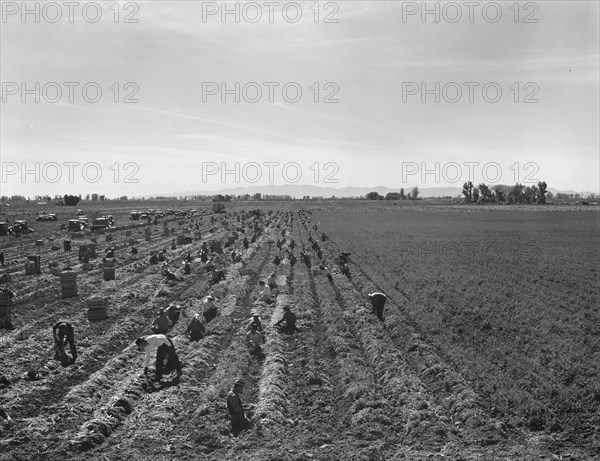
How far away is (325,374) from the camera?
15656mm

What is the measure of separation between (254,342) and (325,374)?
3202mm

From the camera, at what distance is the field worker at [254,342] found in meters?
17.1

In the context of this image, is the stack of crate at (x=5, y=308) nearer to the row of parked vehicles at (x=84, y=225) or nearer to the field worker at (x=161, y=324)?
the field worker at (x=161, y=324)

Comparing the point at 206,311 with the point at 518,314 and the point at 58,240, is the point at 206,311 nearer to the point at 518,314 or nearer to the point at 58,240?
the point at 518,314

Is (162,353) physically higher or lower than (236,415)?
higher

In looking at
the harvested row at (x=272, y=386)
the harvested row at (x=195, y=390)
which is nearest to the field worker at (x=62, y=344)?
the harvested row at (x=195, y=390)

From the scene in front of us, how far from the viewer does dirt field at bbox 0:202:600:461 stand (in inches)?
450

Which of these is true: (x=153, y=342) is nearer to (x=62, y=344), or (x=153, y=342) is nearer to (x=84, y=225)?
(x=62, y=344)

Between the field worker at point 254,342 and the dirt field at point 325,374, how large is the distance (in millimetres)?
323

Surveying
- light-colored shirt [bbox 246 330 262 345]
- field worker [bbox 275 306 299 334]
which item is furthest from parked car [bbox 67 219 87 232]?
light-colored shirt [bbox 246 330 262 345]

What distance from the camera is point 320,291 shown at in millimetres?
27344

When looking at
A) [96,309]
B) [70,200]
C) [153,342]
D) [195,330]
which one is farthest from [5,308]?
[70,200]

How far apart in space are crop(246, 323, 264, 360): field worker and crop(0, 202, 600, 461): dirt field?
323mm

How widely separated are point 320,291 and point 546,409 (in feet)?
50.7
